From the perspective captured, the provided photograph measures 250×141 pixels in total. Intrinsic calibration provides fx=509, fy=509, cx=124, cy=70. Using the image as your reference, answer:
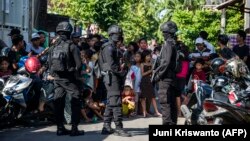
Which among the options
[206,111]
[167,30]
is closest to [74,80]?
[167,30]

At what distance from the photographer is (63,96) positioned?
8.55m

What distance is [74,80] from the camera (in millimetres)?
8500

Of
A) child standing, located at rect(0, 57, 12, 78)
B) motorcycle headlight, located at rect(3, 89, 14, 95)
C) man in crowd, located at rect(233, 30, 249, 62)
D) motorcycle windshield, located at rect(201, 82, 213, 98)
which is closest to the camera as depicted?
motorcycle windshield, located at rect(201, 82, 213, 98)

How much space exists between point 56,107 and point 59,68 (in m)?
0.70

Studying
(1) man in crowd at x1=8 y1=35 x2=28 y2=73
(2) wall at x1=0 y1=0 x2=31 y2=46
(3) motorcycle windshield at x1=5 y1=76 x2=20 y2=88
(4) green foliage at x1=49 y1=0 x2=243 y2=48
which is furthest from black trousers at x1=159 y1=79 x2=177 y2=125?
(4) green foliage at x1=49 y1=0 x2=243 y2=48

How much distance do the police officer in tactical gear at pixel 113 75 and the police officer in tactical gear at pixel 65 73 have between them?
1.59 ft

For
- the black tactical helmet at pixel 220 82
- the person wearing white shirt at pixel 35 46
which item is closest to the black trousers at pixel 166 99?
A: the black tactical helmet at pixel 220 82

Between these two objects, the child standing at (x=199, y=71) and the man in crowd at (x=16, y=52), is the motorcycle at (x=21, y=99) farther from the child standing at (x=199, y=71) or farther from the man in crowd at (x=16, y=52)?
the child standing at (x=199, y=71)

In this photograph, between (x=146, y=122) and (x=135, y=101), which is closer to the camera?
(x=146, y=122)

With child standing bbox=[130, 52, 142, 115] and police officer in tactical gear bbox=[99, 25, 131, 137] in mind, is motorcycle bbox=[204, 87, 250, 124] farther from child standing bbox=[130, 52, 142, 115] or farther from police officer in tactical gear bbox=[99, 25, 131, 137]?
child standing bbox=[130, 52, 142, 115]

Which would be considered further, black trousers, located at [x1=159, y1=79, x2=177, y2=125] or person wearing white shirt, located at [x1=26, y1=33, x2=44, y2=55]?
person wearing white shirt, located at [x1=26, y1=33, x2=44, y2=55]

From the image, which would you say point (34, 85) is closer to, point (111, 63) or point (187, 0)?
point (111, 63)

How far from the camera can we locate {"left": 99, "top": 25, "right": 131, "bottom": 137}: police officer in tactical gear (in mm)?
8461

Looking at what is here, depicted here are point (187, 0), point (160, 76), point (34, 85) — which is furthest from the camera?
point (187, 0)
